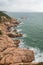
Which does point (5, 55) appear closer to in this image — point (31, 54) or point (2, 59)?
point (2, 59)

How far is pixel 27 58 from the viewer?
2186 inches

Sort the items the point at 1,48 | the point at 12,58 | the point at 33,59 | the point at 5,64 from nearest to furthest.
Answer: the point at 5,64 → the point at 12,58 → the point at 33,59 → the point at 1,48

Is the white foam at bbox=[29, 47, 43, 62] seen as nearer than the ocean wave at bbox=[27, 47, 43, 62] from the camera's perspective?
Yes

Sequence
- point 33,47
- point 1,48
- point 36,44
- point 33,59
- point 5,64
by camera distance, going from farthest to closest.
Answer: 1. point 36,44
2. point 33,47
3. point 1,48
4. point 33,59
5. point 5,64

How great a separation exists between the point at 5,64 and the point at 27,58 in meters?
9.58

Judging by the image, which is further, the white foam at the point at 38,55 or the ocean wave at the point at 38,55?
the ocean wave at the point at 38,55

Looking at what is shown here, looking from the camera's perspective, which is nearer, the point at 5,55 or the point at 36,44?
the point at 5,55

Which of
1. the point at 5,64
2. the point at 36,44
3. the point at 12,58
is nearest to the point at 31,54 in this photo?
the point at 12,58

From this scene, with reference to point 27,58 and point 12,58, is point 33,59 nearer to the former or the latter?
point 27,58

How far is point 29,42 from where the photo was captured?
81875 mm

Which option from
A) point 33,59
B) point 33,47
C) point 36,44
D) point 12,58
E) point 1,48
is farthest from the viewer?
point 36,44

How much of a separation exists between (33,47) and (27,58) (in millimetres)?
17909

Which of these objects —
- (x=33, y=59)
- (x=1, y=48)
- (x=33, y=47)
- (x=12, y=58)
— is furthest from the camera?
(x=33, y=47)

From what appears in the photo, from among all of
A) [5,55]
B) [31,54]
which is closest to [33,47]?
[31,54]
